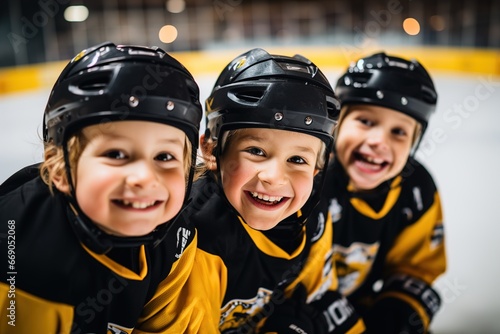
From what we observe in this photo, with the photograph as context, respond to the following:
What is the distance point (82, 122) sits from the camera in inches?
35.2

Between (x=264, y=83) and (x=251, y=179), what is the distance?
23cm

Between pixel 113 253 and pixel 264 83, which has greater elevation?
pixel 264 83

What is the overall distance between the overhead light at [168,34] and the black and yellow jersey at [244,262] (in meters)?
6.46

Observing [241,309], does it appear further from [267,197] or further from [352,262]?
[352,262]

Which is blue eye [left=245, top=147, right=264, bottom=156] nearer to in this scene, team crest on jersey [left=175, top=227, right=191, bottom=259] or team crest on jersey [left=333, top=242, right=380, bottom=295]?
team crest on jersey [left=175, top=227, right=191, bottom=259]

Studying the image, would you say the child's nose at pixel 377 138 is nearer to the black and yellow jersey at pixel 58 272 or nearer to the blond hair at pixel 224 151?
the blond hair at pixel 224 151

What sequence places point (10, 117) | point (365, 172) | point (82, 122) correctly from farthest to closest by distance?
point (10, 117) < point (365, 172) < point (82, 122)

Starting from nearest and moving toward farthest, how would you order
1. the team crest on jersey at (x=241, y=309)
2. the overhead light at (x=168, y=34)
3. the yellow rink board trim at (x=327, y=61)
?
1. the team crest on jersey at (x=241, y=309)
2. the yellow rink board trim at (x=327, y=61)
3. the overhead light at (x=168, y=34)

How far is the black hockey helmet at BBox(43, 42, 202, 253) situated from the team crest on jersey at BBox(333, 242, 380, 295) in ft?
2.68

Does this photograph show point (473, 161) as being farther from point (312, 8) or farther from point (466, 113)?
point (312, 8)

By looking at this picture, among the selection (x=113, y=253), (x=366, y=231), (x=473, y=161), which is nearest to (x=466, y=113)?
(x=473, y=161)

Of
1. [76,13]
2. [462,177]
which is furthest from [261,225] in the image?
[76,13]

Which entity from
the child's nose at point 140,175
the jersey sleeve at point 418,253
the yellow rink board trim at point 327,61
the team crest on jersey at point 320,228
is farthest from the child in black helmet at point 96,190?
the yellow rink board trim at point 327,61

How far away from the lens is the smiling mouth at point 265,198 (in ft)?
3.83
